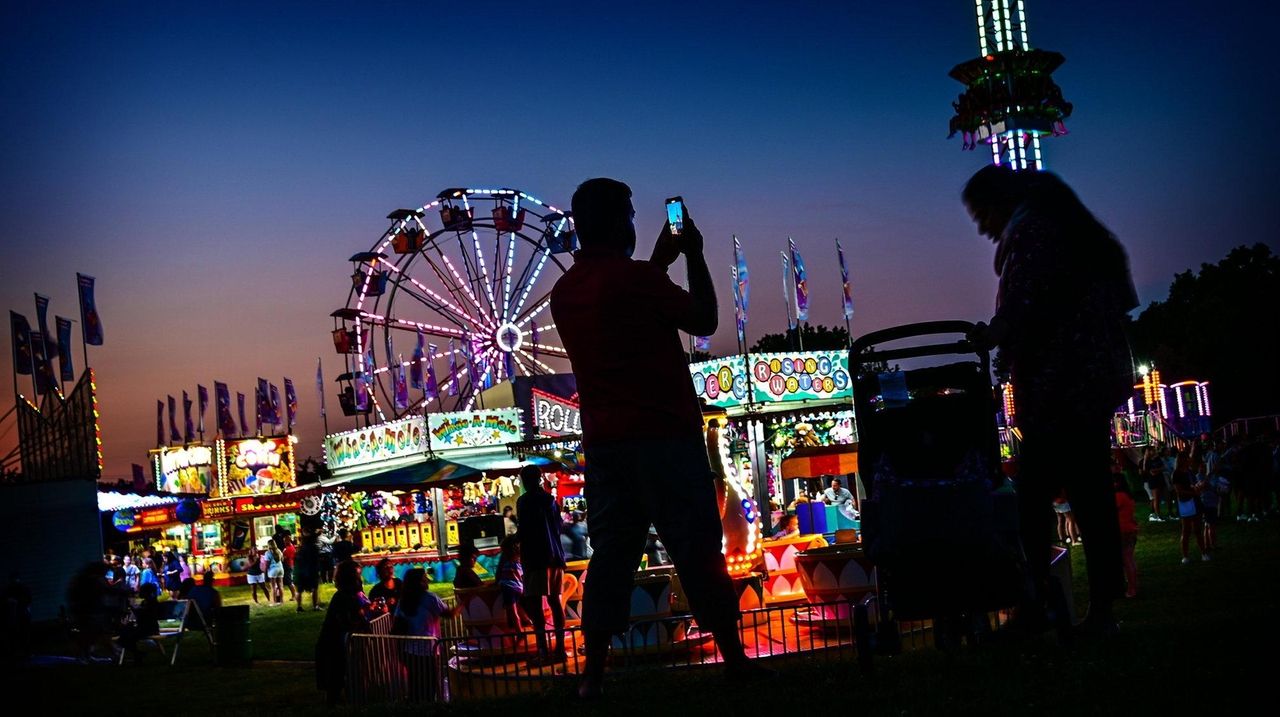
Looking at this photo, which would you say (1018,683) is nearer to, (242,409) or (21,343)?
(21,343)

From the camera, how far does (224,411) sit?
58656 mm

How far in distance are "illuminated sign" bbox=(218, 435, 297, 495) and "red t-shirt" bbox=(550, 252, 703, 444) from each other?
5168cm

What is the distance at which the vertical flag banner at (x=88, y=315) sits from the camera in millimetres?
28469

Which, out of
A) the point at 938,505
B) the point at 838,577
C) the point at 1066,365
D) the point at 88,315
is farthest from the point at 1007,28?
the point at 938,505

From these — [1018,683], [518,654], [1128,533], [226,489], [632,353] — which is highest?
[226,489]

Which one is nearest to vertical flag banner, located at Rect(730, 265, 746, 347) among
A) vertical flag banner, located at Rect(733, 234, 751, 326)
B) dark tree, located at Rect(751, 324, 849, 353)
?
vertical flag banner, located at Rect(733, 234, 751, 326)

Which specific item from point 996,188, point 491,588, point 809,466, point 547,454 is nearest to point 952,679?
point 996,188

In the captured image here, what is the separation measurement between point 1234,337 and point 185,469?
49.3m

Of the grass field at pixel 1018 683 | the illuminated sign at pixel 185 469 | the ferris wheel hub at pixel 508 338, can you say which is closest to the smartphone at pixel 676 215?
the grass field at pixel 1018 683

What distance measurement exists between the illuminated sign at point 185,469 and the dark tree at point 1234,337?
44.8 meters

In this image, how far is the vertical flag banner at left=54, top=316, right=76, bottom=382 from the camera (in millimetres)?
27938

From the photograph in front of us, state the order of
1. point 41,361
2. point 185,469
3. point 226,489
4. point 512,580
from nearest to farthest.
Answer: point 512,580 → point 41,361 → point 226,489 → point 185,469

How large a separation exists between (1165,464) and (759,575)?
2176 centimetres

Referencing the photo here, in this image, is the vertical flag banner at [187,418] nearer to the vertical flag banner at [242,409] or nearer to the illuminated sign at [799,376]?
the vertical flag banner at [242,409]
